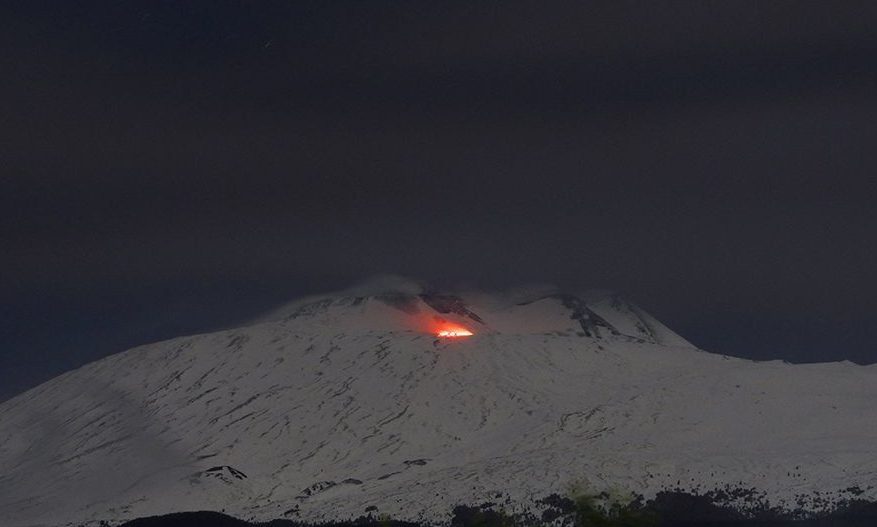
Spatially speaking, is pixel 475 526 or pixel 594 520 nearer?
pixel 594 520

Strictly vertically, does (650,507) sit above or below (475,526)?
below

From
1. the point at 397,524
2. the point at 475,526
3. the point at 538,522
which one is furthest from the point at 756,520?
the point at 475,526

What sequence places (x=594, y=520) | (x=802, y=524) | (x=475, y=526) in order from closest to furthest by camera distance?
(x=594, y=520), (x=475, y=526), (x=802, y=524)

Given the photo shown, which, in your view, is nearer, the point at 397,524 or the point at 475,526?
the point at 475,526

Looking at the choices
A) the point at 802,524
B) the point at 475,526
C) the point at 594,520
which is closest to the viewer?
the point at 594,520

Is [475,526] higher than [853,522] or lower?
higher

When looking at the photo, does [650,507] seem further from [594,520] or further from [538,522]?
[594,520]

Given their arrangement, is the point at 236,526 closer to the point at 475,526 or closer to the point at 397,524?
the point at 397,524

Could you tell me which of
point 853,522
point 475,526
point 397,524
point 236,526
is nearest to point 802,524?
point 853,522
